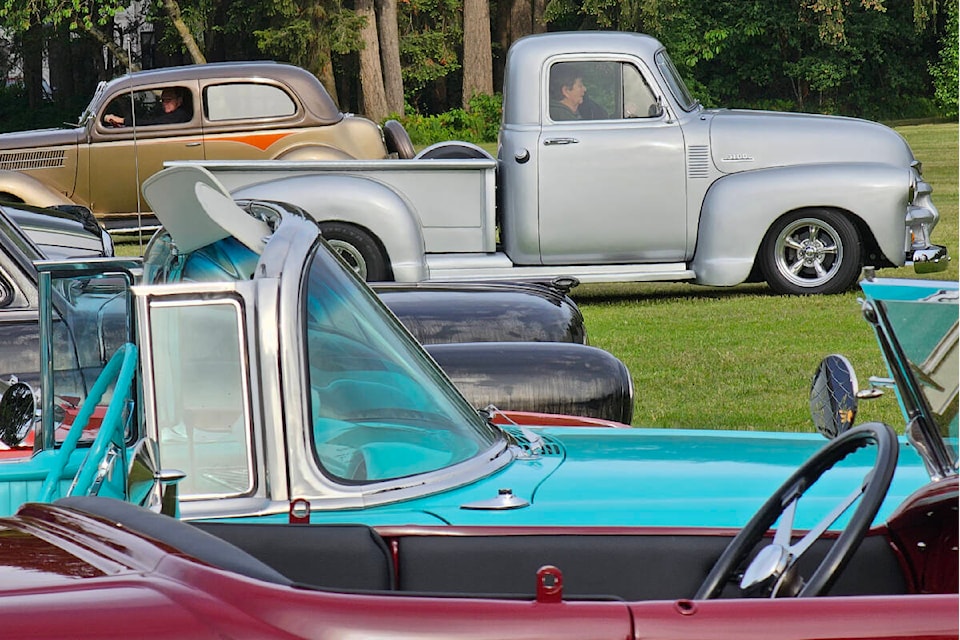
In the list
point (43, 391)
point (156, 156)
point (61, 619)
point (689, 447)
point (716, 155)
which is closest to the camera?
point (61, 619)

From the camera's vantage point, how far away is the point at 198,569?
1.46 m

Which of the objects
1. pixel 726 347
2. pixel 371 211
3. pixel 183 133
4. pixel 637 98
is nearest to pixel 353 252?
pixel 371 211

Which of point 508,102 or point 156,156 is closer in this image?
point 508,102

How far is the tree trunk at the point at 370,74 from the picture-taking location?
1287 inches

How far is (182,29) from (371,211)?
2505 cm

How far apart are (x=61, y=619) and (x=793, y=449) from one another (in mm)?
2490

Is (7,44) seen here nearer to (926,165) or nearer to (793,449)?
(926,165)

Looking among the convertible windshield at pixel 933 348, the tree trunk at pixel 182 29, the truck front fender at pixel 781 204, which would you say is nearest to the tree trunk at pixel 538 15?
the tree trunk at pixel 182 29

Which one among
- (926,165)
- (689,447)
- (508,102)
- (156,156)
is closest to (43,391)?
(689,447)

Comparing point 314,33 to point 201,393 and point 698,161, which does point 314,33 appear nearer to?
point 698,161

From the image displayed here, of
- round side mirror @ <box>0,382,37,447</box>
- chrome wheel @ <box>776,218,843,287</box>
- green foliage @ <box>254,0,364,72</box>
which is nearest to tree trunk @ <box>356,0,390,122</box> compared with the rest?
green foliage @ <box>254,0,364,72</box>

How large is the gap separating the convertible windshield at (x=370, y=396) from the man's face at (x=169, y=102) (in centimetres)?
1257

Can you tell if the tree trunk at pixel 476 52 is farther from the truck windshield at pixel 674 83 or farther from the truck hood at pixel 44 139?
the truck windshield at pixel 674 83

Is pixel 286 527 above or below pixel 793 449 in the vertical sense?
above
